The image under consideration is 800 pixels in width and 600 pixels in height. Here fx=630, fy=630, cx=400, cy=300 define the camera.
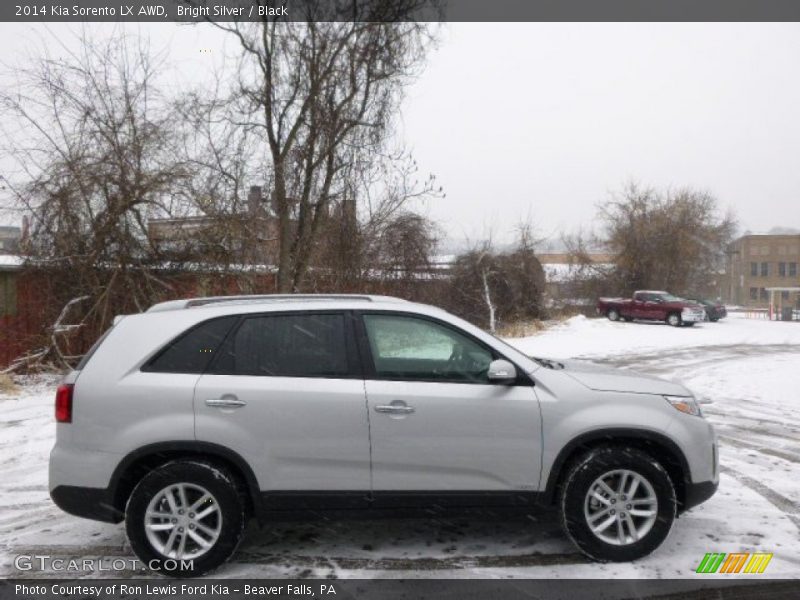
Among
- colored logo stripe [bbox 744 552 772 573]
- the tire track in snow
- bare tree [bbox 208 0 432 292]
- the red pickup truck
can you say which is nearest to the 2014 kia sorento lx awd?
colored logo stripe [bbox 744 552 772 573]

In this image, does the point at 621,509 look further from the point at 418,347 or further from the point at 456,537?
the point at 418,347

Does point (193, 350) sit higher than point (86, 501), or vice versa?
point (193, 350)

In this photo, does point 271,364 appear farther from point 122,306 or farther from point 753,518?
point 122,306

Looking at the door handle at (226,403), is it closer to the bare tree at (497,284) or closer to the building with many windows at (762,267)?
the bare tree at (497,284)

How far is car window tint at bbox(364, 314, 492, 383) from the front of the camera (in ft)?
13.3

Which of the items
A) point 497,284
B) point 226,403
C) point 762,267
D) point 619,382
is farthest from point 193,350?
point 762,267

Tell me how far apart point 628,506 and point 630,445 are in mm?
381

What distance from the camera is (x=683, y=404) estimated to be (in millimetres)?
4133

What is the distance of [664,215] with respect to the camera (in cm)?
3931

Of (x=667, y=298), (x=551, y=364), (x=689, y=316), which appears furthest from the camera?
(x=667, y=298)

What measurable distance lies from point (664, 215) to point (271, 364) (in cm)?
3975

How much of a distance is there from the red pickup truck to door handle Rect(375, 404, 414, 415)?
89.8 ft

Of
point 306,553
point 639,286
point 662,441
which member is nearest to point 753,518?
point 662,441

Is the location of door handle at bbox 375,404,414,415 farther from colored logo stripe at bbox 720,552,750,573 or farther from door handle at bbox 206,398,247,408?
colored logo stripe at bbox 720,552,750,573
